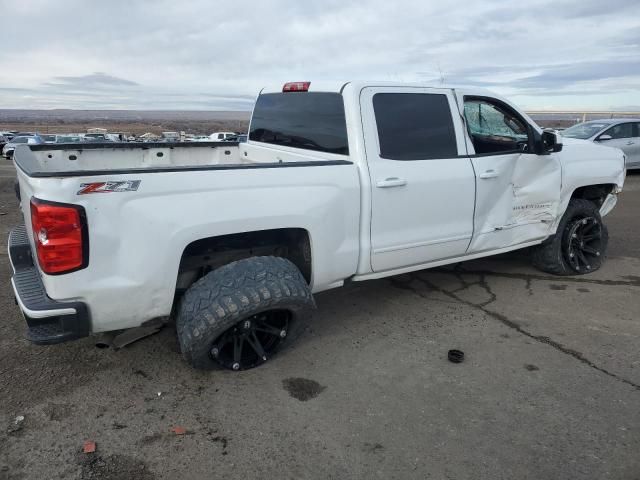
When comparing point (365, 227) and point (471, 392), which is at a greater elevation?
point (365, 227)

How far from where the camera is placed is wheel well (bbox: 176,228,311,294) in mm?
3354

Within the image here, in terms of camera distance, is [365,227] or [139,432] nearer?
[139,432]

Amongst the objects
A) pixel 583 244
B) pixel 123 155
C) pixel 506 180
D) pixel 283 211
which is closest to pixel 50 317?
pixel 283 211

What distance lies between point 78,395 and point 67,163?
2.04 metres

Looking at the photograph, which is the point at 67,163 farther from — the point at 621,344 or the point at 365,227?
the point at 621,344

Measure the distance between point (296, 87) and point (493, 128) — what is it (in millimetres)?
1860

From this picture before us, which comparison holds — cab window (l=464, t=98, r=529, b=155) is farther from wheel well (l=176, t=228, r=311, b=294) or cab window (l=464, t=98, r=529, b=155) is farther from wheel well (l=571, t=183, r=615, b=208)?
wheel well (l=176, t=228, r=311, b=294)

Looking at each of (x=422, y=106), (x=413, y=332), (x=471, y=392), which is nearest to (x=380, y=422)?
(x=471, y=392)

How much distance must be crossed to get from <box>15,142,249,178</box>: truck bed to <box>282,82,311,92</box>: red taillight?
29.6 inches

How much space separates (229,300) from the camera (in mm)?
3078

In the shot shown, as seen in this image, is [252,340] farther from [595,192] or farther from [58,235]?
[595,192]

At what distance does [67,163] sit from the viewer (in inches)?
170

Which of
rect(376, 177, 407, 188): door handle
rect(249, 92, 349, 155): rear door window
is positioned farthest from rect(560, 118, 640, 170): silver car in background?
rect(376, 177, 407, 188): door handle

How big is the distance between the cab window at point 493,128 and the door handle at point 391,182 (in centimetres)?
95
